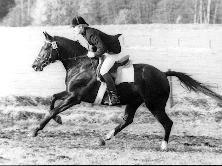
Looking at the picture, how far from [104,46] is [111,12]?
218ft

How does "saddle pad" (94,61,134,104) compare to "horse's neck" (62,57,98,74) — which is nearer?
"saddle pad" (94,61,134,104)

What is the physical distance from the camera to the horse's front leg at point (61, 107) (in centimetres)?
1013

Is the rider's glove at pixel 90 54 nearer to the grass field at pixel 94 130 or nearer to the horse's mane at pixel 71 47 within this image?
the horse's mane at pixel 71 47

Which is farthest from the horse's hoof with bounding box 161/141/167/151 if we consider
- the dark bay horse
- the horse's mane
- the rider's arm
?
the horse's mane

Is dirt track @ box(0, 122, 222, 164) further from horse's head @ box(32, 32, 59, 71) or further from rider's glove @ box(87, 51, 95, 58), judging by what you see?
rider's glove @ box(87, 51, 95, 58)

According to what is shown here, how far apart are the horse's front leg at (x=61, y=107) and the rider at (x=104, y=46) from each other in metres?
0.73

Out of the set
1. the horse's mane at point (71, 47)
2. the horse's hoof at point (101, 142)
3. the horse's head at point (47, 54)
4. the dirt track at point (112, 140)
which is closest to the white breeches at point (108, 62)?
the horse's mane at point (71, 47)

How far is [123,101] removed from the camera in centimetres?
1059

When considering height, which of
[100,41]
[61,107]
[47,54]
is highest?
[100,41]

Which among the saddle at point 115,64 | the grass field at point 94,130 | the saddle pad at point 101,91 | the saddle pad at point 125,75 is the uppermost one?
the saddle at point 115,64

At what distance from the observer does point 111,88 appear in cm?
1033

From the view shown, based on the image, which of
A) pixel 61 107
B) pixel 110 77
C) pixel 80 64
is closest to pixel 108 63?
pixel 110 77

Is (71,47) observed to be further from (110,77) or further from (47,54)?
(110,77)

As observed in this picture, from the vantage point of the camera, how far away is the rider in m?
10.1
